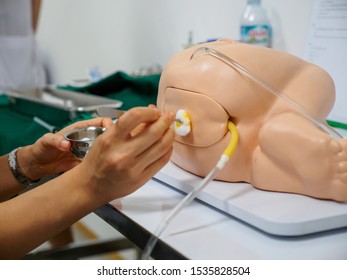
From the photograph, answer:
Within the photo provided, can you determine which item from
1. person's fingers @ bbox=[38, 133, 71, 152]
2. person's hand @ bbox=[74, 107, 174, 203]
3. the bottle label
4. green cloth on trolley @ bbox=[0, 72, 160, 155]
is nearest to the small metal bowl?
person's fingers @ bbox=[38, 133, 71, 152]

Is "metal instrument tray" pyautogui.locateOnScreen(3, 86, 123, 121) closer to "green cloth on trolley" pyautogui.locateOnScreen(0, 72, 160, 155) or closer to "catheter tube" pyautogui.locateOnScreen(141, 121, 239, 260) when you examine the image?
"green cloth on trolley" pyautogui.locateOnScreen(0, 72, 160, 155)

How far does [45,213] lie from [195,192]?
0.65 feet

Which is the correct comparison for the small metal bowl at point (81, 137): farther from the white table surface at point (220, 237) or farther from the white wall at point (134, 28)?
the white wall at point (134, 28)

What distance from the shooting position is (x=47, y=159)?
709mm

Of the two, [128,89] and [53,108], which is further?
[128,89]

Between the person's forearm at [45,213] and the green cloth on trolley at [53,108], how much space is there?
0.50 metres

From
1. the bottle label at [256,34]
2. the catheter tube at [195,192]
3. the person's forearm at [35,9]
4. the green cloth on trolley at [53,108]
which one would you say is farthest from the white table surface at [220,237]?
the person's forearm at [35,9]

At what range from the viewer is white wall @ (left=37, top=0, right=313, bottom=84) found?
1.13 m

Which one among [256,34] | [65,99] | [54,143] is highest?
[256,34]

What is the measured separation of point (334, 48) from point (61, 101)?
745 mm

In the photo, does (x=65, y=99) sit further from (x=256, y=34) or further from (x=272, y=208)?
(x=272, y=208)

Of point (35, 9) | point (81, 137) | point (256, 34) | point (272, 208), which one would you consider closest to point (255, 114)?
point (272, 208)

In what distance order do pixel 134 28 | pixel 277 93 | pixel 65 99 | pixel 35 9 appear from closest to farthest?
1. pixel 277 93
2. pixel 65 99
3. pixel 134 28
4. pixel 35 9

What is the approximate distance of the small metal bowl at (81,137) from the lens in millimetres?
646
